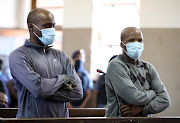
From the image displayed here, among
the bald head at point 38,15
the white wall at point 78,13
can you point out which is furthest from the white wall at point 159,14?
the bald head at point 38,15

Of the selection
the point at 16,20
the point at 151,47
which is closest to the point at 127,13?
the point at 151,47

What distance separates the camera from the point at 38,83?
10.7 feet

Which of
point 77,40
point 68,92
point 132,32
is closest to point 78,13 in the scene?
point 77,40

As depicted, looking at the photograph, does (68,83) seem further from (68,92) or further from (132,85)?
(132,85)

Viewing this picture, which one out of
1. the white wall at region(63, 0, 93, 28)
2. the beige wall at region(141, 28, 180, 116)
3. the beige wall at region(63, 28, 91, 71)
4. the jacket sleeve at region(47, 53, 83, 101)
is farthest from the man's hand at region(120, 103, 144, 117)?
the white wall at region(63, 0, 93, 28)

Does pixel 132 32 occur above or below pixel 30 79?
above

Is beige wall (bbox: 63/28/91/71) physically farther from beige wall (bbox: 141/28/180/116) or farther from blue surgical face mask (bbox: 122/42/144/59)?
blue surgical face mask (bbox: 122/42/144/59)

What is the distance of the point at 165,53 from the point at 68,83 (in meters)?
3.43

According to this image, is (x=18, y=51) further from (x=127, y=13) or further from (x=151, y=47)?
(x=127, y=13)

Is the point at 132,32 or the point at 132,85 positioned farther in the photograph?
the point at 132,32

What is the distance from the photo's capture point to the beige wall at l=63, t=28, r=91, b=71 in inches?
281

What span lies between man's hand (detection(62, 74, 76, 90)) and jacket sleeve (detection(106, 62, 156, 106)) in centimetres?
39

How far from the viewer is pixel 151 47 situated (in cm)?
661

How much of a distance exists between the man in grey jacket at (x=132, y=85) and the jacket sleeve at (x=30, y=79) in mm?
517
